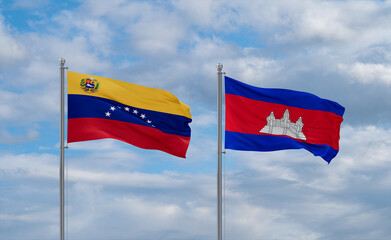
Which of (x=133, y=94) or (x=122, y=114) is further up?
(x=133, y=94)

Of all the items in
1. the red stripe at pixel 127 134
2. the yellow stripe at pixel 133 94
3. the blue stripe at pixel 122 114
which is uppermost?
the yellow stripe at pixel 133 94

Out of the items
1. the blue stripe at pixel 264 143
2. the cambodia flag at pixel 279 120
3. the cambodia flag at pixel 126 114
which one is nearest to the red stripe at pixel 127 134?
the cambodia flag at pixel 126 114

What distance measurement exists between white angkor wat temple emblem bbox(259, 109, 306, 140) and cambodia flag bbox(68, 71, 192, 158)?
136 inches

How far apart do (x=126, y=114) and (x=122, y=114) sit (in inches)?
8.3

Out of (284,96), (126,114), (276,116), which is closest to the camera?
(126,114)

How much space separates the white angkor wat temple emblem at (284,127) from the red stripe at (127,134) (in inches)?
141

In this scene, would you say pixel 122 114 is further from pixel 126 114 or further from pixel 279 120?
pixel 279 120

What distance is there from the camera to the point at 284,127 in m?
26.2

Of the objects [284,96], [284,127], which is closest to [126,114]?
[284,127]

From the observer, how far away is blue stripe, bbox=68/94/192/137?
23.3 m

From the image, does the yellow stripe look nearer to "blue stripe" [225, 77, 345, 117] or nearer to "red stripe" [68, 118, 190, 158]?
"red stripe" [68, 118, 190, 158]

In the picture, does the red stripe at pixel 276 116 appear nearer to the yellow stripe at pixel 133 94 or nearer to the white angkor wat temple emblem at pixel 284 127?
the white angkor wat temple emblem at pixel 284 127

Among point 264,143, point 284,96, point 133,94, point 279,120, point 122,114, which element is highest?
point 284,96

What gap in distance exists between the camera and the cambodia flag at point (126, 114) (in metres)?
23.3
